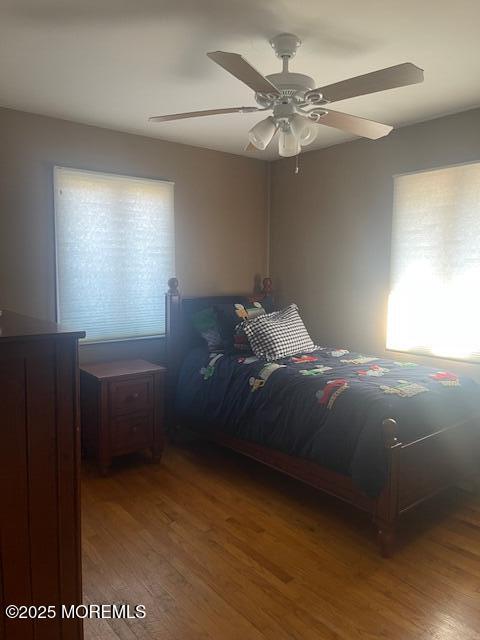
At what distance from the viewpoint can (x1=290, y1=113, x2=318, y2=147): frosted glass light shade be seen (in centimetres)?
215

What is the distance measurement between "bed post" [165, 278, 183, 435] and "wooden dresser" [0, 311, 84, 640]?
2269 mm

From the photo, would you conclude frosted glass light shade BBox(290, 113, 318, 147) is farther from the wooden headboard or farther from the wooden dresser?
the wooden headboard

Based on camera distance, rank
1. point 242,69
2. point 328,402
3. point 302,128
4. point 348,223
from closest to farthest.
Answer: point 242,69 → point 302,128 → point 328,402 → point 348,223

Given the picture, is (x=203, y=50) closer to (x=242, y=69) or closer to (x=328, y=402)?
(x=242, y=69)

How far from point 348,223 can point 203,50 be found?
78.2 inches

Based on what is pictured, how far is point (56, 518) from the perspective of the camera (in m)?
1.43

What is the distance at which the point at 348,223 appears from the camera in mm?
3855

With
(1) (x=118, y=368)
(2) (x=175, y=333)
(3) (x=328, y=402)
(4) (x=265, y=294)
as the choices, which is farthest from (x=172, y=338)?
(3) (x=328, y=402)

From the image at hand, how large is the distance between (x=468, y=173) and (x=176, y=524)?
9.18ft

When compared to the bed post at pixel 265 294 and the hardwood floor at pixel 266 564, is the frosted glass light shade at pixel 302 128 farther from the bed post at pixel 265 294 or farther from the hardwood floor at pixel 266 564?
the bed post at pixel 265 294

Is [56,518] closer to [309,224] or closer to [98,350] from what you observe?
[98,350]

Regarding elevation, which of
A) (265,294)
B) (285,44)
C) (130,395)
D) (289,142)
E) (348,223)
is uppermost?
(285,44)

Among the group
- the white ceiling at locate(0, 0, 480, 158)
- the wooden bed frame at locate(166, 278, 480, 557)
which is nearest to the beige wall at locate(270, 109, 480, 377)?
the white ceiling at locate(0, 0, 480, 158)

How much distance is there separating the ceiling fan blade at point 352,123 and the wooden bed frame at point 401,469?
144 cm
